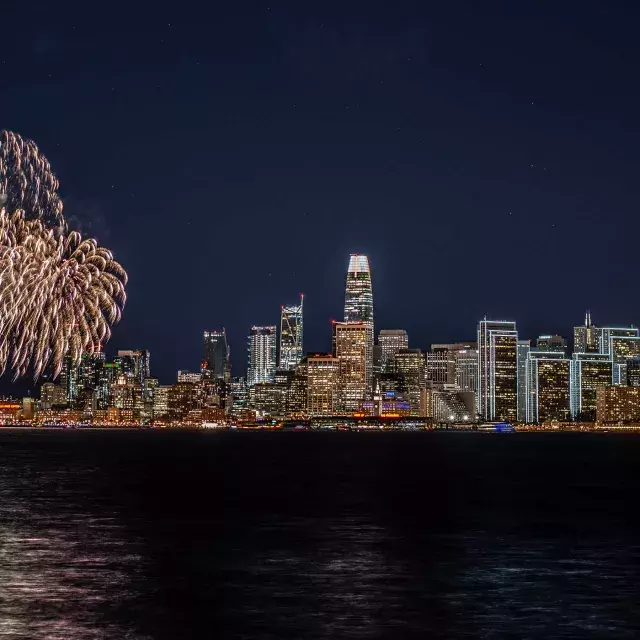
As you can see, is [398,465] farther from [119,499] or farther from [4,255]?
[4,255]

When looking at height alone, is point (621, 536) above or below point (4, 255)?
below

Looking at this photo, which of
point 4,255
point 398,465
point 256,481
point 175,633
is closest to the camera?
point 175,633

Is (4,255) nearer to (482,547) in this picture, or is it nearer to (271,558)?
(271,558)

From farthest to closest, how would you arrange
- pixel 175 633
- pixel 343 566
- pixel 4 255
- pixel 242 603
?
pixel 4 255 < pixel 343 566 < pixel 242 603 < pixel 175 633

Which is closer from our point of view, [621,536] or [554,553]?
[554,553]

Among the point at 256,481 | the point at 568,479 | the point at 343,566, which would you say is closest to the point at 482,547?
the point at 343,566

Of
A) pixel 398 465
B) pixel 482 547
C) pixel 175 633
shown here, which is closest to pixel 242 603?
pixel 175 633
